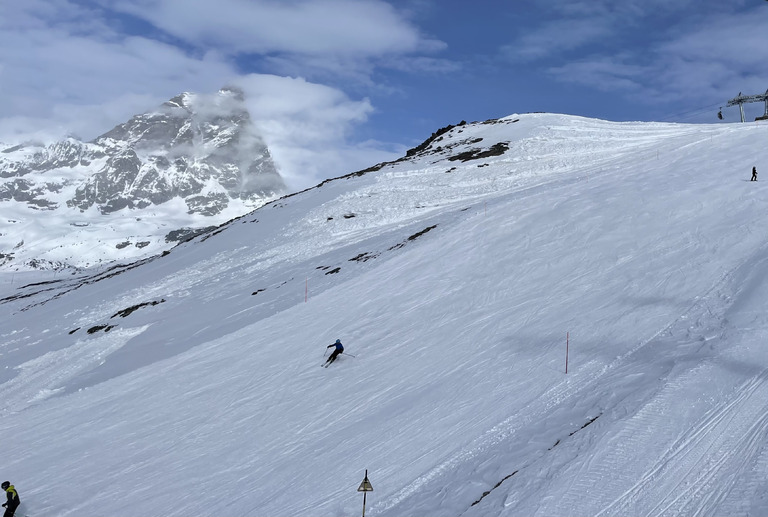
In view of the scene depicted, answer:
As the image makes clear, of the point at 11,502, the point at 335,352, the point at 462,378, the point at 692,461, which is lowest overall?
the point at 11,502

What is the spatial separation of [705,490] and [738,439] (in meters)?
1.54

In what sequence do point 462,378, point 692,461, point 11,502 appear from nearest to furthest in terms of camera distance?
point 692,461 → point 11,502 → point 462,378

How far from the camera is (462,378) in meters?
14.2

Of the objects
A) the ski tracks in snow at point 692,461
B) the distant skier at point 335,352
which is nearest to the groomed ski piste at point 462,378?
the ski tracks in snow at point 692,461

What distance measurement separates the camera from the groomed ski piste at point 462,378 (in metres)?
9.45

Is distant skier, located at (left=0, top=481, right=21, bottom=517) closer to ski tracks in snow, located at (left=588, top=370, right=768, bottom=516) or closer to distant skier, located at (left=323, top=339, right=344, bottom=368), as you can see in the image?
distant skier, located at (left=323, top=339, right=344, bottom=368)

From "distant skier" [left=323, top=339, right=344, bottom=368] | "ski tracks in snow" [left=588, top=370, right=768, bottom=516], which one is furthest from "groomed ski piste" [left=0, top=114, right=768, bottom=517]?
"distant skier" [left=323, top=339, right=344, bottom=368]

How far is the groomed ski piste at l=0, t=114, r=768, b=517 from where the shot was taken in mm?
9445

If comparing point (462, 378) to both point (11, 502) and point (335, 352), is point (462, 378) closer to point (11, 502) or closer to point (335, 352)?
point (335, 352)

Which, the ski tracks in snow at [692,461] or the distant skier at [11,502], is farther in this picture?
the distant skier at [11,502]

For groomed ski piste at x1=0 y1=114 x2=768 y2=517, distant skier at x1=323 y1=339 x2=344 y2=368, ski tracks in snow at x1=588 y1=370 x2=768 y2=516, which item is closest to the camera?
ski tracks in snow at x1=588 y1=370 x2=768 y2=516

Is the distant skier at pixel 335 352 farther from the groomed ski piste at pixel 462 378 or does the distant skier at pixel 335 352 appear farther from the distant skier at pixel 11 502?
the distant skier at pixel 11 502

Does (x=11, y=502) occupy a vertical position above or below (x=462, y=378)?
below

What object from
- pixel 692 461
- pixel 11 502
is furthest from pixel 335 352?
pixel 692 461
